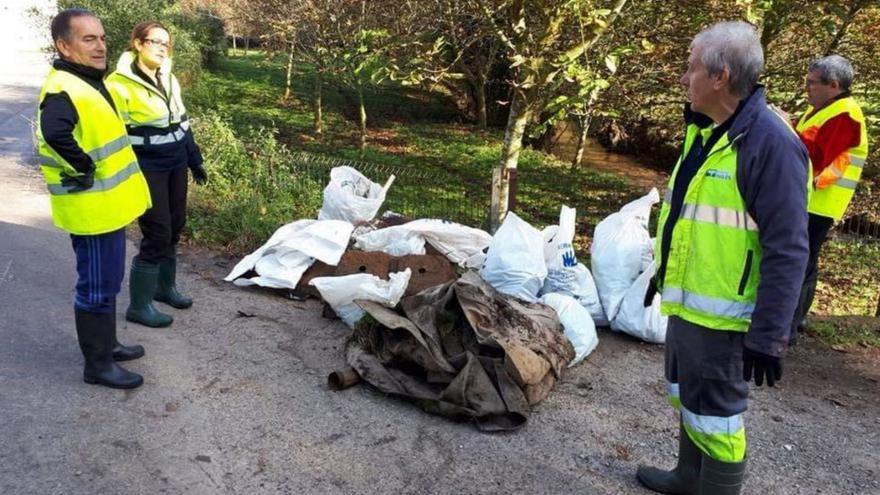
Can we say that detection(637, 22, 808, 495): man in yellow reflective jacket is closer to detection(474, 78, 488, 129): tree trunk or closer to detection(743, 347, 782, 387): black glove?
detection(743, 347, 782, 387): black glove

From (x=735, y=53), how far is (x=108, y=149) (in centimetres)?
276

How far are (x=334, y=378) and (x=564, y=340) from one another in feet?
4.46

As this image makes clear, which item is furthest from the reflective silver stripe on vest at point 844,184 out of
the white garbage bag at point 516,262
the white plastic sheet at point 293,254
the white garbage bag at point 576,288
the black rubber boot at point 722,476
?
the white plastic sheet at point 293,254

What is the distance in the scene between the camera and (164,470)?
Answer: 285 cm

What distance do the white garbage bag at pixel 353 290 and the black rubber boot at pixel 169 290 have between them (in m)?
0.99

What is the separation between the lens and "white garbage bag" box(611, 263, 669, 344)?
461 cm

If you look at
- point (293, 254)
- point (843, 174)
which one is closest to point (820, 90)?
point (843, 174)

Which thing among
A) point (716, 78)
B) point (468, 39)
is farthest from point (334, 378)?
point (468, 39)

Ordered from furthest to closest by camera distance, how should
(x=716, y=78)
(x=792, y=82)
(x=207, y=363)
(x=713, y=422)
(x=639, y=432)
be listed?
(x=792, y=82)
(x=207, y=363)
(x=639, y=432)
(x=713, y=422)
(x=716, y=78)

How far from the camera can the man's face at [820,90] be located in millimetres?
4355

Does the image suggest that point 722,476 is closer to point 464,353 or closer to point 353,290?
point 464,353

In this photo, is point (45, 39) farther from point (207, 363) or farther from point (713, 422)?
point (713, 422)

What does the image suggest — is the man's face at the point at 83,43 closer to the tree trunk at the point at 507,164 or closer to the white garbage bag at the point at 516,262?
the white garbage bag at the point at 516,262

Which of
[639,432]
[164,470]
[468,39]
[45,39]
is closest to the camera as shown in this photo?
[164,470]
